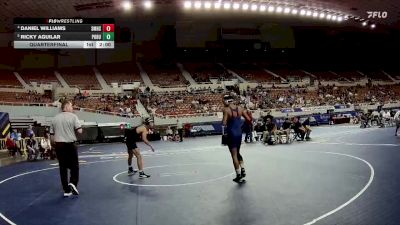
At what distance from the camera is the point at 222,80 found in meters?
41.1

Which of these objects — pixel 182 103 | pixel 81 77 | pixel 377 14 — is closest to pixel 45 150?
pixel 182 103

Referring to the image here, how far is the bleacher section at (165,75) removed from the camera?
3970 centimetres

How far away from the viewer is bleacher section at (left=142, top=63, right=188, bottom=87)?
39.7 m

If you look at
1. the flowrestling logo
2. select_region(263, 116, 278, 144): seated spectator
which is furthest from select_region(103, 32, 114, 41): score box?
the flowrestling logo

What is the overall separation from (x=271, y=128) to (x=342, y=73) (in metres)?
35.0

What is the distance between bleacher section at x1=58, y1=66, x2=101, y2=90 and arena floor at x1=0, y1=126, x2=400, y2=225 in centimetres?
2727

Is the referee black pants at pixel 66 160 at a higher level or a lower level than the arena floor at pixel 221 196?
higher

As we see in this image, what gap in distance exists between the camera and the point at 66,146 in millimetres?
6957

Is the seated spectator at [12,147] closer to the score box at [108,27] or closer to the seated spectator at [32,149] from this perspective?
the seated spectator at [32,149]

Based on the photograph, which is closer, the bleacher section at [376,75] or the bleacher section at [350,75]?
the bleacher section at [350,75]

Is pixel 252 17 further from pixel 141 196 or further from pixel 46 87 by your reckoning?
pixel 141 196

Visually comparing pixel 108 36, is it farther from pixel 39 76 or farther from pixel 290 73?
pixel 290 73

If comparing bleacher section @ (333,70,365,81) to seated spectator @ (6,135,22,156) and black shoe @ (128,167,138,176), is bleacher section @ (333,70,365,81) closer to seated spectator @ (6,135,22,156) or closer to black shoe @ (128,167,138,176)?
seated spectator @ (6,135,22,156)

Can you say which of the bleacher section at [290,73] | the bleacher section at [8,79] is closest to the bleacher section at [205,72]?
the bleacher section at [290,73]
